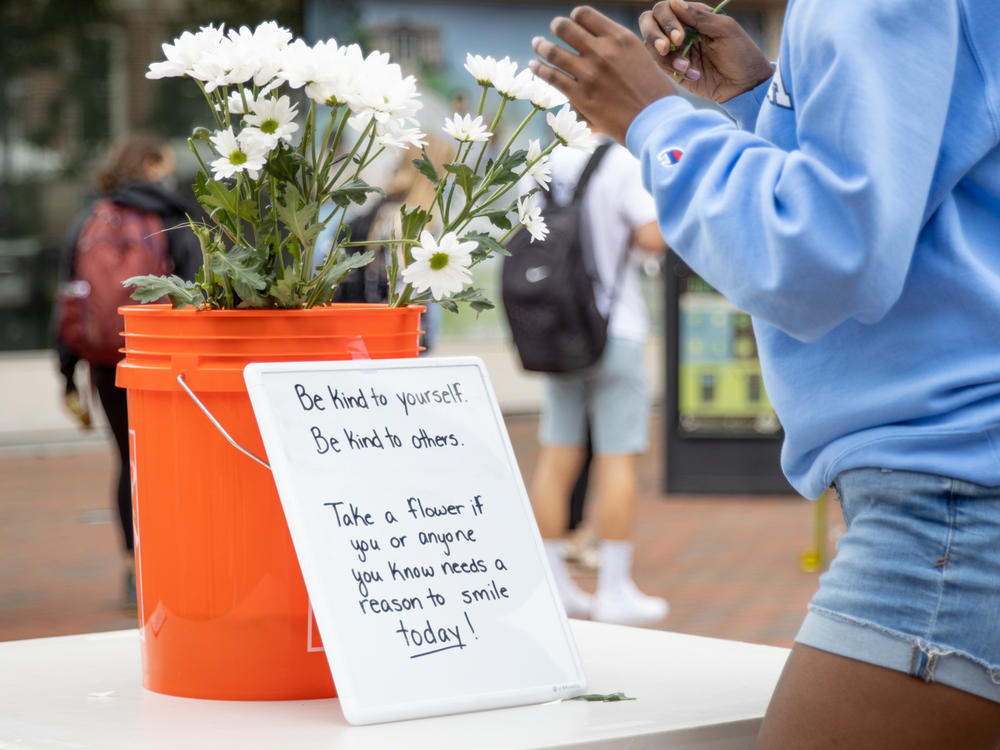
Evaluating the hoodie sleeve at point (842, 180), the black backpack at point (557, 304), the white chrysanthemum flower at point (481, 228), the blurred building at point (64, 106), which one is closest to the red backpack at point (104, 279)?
the black backpack at point (557, 304)

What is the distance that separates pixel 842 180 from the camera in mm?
1505

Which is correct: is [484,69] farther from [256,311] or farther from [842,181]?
[842,181]

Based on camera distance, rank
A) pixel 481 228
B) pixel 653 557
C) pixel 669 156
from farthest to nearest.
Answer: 1. pixel 653 557
2. pixel 481 228
3. pixel 669 156

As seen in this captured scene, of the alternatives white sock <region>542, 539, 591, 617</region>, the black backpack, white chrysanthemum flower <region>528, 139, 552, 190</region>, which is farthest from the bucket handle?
white sock <region>542, 539, 591, 617</region>

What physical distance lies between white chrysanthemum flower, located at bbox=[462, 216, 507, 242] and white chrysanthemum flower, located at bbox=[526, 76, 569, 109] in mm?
181

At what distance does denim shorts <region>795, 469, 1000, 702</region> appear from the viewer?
1546 millimetres

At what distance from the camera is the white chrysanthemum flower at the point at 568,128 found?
209cm

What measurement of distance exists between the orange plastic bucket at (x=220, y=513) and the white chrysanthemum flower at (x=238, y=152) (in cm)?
18

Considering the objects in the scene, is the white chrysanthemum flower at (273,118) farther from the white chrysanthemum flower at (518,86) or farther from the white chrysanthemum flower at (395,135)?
the white chrysanthemum flower at (518,86)

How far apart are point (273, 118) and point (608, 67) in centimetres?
47

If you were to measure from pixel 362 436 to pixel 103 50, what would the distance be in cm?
1104

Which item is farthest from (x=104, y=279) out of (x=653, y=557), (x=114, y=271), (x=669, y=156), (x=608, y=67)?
(x=669, y=156)

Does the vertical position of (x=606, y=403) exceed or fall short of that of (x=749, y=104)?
it falls short

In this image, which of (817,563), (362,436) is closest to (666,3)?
(362,436)
